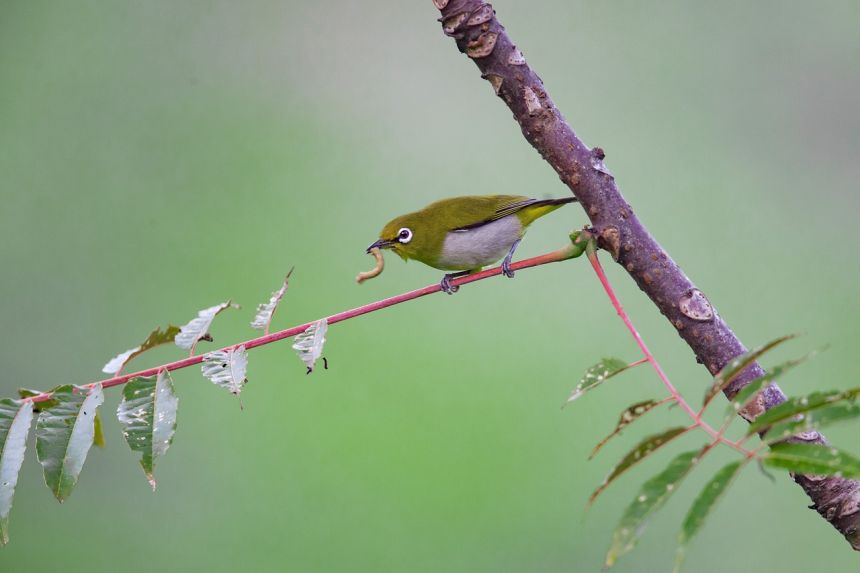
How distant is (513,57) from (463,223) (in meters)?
0.71

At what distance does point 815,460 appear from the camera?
0.72 m

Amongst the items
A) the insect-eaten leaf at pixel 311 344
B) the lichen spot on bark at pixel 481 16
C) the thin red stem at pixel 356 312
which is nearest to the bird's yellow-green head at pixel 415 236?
the thin red stem at pixel 356 312

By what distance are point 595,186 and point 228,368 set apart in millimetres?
567

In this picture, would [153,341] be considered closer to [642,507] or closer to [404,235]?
[404,235]

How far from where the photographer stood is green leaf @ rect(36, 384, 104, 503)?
1.09 metres

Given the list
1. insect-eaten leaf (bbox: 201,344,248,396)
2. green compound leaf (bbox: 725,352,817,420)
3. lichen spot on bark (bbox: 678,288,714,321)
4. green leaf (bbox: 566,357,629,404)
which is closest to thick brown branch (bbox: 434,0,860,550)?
lichen spot on bark (bbox: 678,288,714,321)

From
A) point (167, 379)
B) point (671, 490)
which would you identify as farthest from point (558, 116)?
point (167, 379)

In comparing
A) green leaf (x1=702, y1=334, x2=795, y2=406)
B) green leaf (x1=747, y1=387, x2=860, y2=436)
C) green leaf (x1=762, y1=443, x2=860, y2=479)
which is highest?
green leaf (x1=702, y1=334, x2=795, y2=406)

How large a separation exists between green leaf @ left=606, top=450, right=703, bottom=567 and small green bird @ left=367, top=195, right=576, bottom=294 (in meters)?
1.00

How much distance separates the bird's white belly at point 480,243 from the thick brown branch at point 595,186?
2.11 ft

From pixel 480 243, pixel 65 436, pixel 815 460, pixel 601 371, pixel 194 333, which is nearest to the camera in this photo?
pixel 815 460

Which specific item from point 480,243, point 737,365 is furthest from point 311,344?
point 480,243

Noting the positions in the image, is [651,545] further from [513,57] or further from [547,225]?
[513,57]

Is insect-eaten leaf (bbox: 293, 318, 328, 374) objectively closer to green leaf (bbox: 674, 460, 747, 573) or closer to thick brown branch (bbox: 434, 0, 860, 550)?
thick brown branch (bbox: 434, 0, 860, 550)
